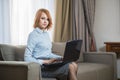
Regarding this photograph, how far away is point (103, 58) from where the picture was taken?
3.65 meters

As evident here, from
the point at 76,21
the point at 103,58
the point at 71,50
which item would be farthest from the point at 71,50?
the point at 76,21

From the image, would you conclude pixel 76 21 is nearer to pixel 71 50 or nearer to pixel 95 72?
pixel 95 72

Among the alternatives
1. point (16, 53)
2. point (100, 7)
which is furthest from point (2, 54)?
point (100, 7)

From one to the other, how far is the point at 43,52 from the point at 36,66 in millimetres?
542

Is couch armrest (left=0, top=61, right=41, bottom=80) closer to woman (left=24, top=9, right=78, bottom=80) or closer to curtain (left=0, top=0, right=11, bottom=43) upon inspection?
woman (left=24, top=9, right=78, bottom=80)

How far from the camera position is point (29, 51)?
2525 millimetres

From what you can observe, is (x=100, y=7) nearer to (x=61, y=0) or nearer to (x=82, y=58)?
(x=61, y=0)

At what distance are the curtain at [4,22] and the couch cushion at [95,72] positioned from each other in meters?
1.23

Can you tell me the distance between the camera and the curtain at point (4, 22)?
11.8 feet

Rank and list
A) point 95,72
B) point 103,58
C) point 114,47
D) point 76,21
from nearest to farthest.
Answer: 1. point 95,72
2. point 103,58
3. point 114,47
4. point 76,21

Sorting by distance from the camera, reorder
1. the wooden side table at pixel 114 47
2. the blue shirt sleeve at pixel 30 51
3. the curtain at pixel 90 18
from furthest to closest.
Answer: the curtain at pixel 90 18 < the wooden side table at pixel 114 47 < the blue shirt sleeve at pixel 30 51

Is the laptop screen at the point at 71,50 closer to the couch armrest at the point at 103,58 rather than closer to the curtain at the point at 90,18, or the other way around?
the couch armrest at the point at 103,58

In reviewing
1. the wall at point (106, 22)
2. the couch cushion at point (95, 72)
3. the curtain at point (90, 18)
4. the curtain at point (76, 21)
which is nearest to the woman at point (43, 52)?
the couch cushion at point (95, 72)

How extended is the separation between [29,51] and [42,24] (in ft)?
1.21
